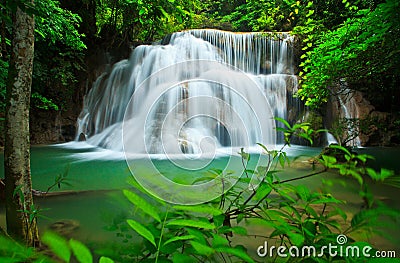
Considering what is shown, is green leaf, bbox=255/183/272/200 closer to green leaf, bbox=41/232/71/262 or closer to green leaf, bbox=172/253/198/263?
green leaf, bbox=172/253/198/263

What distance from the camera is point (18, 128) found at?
1811 millimetres

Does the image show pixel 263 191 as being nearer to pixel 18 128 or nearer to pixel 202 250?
pixel 202 250

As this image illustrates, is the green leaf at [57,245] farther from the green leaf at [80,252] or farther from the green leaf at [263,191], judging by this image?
the green leaf at [263,191]

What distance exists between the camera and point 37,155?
298 inches

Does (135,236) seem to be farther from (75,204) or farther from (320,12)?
(320,12)

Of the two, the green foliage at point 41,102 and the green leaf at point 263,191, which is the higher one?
the green foliage at point 41,102

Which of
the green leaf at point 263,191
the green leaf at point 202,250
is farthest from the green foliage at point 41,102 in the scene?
the green leaf at point 202,250

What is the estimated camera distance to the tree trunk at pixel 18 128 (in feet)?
5.90

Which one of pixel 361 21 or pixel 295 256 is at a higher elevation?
pixel 361 21

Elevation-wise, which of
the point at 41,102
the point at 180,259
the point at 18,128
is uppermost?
the point at 41,102

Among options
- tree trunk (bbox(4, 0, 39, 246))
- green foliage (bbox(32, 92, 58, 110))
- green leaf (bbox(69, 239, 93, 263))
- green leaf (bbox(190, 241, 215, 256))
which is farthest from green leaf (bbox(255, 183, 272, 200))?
green foliage (bbox(32, 92, 58, 110))

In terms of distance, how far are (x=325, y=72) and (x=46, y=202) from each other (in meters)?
4.72

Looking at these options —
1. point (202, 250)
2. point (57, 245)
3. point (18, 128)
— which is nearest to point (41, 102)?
point (18, 128)

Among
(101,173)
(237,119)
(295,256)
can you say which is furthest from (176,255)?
(101,173)
